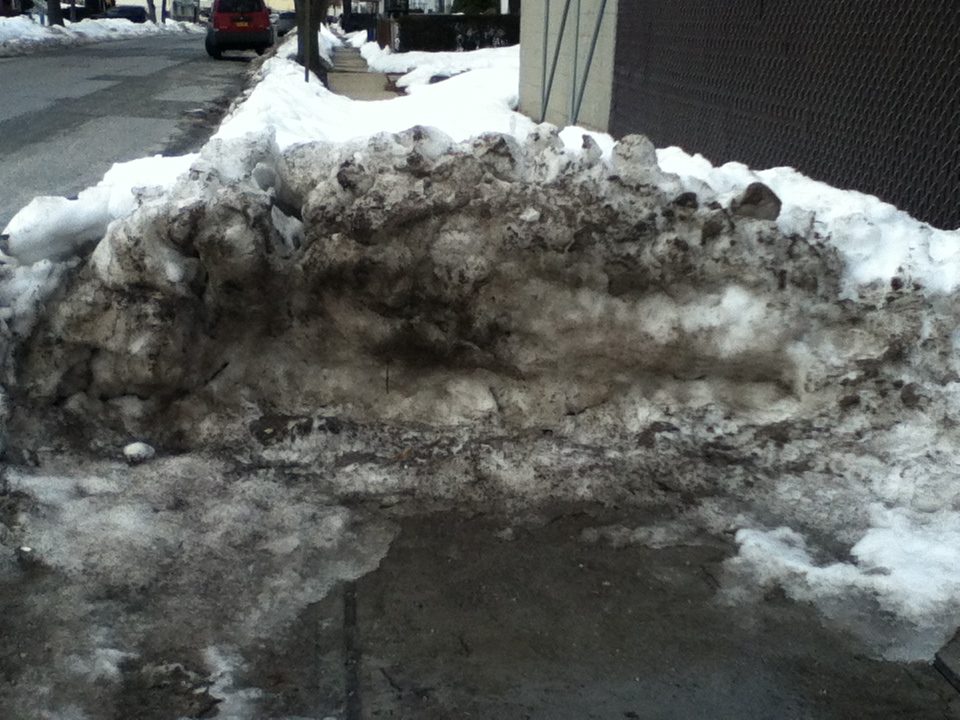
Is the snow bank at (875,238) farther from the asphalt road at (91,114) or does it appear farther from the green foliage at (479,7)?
the green foliage at (479,7)

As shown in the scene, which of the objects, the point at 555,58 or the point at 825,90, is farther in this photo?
the point at 555,58

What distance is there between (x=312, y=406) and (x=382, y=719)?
1966 millimetres

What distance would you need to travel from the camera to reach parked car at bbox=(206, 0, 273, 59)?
90.3 ft

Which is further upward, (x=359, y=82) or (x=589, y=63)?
(x=589, y=63)

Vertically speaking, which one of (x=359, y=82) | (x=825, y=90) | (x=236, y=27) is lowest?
(x=359, y=82)

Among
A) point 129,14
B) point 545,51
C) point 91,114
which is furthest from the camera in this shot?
point 129,14

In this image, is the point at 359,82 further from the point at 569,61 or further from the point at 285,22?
the point at 285,22

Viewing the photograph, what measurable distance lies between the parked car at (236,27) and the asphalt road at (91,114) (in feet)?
6.09

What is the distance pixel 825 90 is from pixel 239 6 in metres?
25.2

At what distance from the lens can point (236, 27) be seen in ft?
90.9

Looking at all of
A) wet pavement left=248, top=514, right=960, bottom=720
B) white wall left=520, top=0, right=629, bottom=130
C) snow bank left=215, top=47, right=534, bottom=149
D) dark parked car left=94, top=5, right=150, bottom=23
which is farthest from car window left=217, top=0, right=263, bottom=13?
dark parked car left=94, top=5, right=150, bottom=23

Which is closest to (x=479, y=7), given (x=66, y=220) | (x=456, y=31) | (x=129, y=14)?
(x=456, y=31)

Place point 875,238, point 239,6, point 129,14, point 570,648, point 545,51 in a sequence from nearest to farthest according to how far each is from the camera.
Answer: point 570,648 → point 875,238 → point 545,51 → point 239,6 → point 129,14

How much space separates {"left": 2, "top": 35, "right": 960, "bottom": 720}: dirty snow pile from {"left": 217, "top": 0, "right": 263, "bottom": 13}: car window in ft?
84.3
